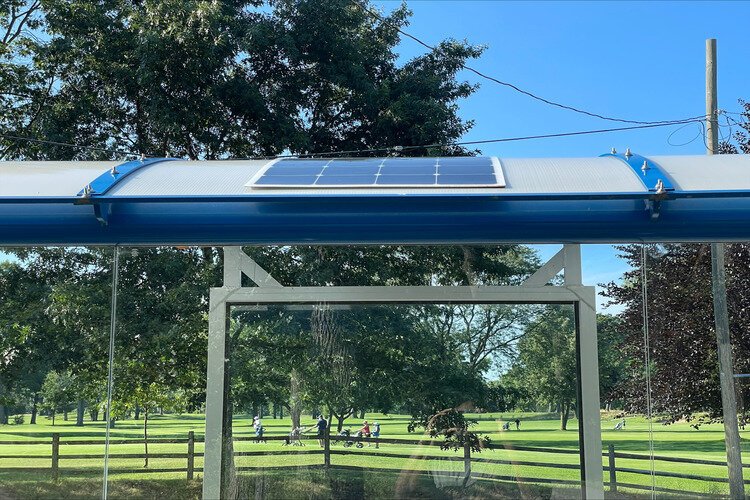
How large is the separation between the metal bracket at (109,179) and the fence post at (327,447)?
2.06m

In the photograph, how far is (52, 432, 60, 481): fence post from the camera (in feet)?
15.3

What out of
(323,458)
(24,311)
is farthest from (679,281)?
(24,311)

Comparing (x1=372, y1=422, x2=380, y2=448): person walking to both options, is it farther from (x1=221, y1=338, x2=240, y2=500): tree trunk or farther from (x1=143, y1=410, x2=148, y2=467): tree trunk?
(x1=143, y1=410, x2=148, y2=467): tree trunk

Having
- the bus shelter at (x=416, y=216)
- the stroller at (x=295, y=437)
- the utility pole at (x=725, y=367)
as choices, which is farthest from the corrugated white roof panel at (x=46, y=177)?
the utility pole at (x=725, y=367)

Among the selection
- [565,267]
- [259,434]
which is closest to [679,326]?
[565,267]

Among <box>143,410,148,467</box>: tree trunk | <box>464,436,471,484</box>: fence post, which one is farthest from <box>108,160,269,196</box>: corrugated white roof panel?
<box>464,436,471,484</box>: fence post

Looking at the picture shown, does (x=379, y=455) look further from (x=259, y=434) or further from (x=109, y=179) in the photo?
(x=109, y=179)

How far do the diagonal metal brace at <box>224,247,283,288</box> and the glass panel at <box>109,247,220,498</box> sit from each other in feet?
0.26

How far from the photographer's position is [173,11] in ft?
36.8

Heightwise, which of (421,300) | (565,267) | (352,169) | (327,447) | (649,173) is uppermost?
(352,169)

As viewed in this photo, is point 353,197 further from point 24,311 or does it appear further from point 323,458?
point 24,311

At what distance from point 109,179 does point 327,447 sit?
2184mm

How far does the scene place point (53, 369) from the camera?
4805 mm

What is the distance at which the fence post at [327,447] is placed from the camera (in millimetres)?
4809
